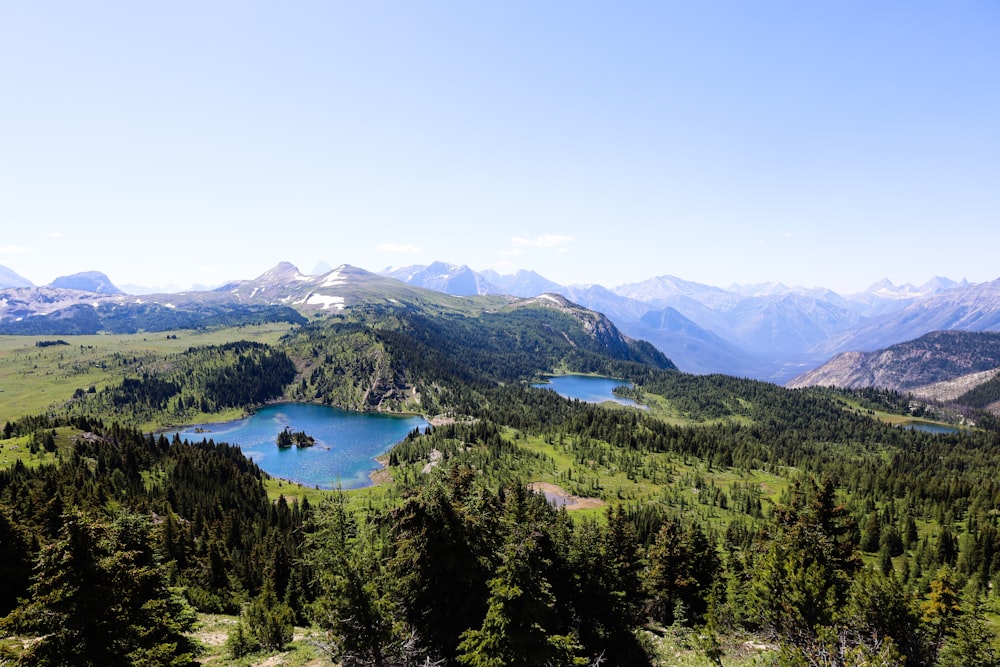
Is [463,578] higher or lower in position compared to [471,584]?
higher

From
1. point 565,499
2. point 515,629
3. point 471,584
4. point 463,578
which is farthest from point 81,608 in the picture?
point 565,499

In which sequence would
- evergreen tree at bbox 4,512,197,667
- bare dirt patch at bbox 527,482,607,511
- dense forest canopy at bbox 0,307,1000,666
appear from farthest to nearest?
bare dirt patch at bbox 527,482,607,511, dense forest canopy at bbox 0,307,1000,666, evergreen tree at bbox 4,512,197,667

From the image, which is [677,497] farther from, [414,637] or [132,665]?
[132,665]

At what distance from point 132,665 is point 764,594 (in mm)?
46955

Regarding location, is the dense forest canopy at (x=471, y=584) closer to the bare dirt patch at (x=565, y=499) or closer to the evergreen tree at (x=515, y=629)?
the evergreen tree at (x=515, y=629)

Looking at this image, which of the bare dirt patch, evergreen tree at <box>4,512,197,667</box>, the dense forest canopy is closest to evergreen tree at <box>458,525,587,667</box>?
the dense forest canopy

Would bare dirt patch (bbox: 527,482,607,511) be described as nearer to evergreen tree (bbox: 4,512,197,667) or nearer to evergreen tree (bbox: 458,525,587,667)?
evergreen tree (bbox: 458,525,587,667)

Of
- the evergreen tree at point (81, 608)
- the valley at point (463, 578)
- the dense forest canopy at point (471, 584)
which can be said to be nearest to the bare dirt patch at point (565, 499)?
the valley at point (463, 578)

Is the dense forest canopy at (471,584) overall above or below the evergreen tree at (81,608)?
below

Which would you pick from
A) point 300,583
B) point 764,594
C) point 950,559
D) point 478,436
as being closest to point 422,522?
point 764,594

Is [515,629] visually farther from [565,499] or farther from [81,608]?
[565,499]

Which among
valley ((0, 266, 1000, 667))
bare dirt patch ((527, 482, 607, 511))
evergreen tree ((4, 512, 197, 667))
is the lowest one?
bare dirt patch ((527, 482, 607, 511))

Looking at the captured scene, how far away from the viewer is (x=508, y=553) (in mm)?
25844

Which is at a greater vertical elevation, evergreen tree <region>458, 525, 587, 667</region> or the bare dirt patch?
evergreen tree <region>458, 525, 587, 667</region>
